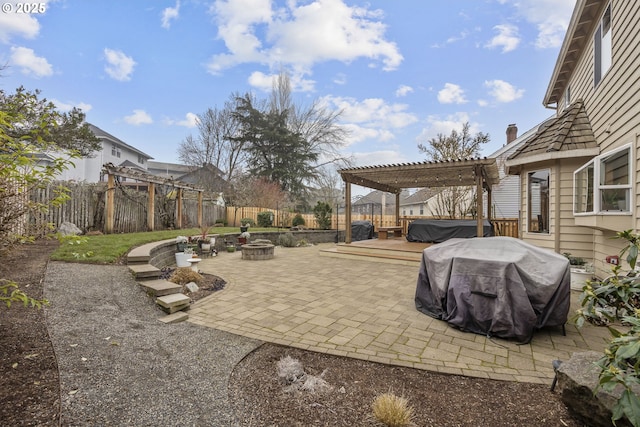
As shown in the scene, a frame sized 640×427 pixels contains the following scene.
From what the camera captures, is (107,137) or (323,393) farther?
(107,137)

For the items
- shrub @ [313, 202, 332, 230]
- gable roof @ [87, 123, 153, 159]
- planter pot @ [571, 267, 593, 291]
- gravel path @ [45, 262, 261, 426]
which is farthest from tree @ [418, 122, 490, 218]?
gable roof @ [87, 123, 153, 159]

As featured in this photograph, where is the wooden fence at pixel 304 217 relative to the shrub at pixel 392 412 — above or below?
above

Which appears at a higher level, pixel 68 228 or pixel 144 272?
pixel 68 228

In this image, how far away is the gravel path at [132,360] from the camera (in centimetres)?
184

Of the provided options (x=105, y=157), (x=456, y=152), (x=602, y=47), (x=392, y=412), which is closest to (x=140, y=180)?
(x=392, y=412)

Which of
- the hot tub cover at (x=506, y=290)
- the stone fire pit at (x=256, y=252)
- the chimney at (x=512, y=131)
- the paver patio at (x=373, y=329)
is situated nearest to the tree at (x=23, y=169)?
the paver patio at (x=373, y=329)

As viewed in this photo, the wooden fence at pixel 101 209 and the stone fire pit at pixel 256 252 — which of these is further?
the stone fire pit at pixel 256 252

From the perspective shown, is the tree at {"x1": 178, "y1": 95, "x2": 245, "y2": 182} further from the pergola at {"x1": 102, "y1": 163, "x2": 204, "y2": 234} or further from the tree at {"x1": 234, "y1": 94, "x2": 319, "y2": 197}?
the pergola at {"x1": 102, "y1": 163, "x2": 204, "y2": 234}

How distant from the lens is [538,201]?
6.93 meters

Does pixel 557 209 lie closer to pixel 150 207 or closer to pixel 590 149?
pixel 590 149

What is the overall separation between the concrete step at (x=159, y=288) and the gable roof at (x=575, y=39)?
8535 millimetres

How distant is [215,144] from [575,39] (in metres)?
23.9

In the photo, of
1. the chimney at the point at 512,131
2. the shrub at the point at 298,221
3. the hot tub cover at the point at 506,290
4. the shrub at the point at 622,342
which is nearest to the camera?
the shrub at the point at 622,342

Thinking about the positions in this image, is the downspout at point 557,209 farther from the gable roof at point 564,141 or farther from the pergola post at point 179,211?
the pergola post at point 179,211
